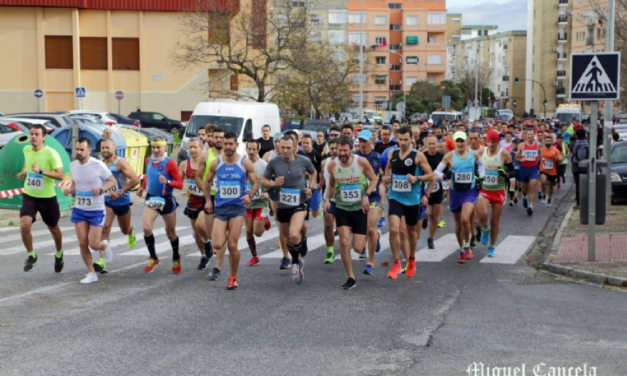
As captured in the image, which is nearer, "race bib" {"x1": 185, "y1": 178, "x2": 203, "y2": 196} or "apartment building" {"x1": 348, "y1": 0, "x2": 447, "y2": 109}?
"race bib" {"x1": 185, "y1": 178, "x2": 203, "y2": 196}

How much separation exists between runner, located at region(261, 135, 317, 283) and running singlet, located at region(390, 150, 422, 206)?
1170 millimetres

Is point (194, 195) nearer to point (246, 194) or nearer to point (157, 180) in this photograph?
point (157, 180)

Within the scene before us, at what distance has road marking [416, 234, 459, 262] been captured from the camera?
1424cm

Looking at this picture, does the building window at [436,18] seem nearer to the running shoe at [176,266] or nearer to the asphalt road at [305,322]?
the asphalt road at [305,322]

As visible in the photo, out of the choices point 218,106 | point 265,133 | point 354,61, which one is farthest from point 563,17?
point 265,133

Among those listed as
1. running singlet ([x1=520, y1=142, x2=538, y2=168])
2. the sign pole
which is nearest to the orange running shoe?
the sign pole

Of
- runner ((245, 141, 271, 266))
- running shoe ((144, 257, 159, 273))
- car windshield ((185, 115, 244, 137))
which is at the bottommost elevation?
running shoe ((144, 257, 159, 273))

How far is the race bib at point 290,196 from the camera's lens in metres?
11.7

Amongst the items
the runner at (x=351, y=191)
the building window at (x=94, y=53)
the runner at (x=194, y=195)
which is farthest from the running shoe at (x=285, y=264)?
the building window at (x=94, y=53)

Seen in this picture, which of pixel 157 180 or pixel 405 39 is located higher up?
pixel 405 39

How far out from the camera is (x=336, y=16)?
3989 inches

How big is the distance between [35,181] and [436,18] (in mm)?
98887

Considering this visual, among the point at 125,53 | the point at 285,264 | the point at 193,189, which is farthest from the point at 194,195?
the point at 125,53

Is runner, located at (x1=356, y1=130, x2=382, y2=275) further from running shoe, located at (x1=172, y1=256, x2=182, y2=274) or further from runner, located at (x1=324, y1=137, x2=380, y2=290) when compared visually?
running shoe, located at (x1=172, y1=256, x2=182, y2=274)
